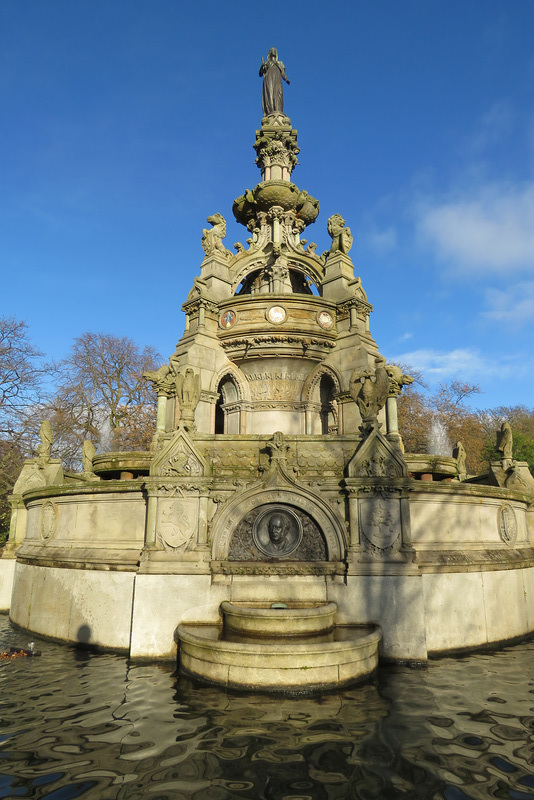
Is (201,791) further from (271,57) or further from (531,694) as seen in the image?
(271,57)

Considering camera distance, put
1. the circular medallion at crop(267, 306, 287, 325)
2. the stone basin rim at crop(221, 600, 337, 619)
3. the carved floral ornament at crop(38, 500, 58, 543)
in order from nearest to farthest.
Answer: the stone basin rim at crop(221, 600, 337, 619)
the carved floral ornament at crop(38, 500, 58, 543)
the circular medallion at crop(267, 306, 287, 325)

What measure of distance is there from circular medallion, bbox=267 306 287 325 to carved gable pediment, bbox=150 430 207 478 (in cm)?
717

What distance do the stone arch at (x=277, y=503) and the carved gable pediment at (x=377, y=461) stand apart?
0.86m

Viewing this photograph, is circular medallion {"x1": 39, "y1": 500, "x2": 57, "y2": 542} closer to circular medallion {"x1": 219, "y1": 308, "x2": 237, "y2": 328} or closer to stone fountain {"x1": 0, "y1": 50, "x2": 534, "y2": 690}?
stone fountain {"x1": 0, "y1": 50, "x2": 534, "y2": 690}

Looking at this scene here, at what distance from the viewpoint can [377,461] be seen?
9.42m

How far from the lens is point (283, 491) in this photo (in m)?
9.39

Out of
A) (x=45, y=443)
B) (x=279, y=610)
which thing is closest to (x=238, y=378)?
(x=45, y=443)

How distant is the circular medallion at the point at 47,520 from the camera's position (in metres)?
11.5

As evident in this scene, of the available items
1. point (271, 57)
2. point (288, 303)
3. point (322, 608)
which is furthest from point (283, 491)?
point (271, 57)

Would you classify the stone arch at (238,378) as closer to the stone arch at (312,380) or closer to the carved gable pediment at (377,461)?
the stone arch at (312,380)

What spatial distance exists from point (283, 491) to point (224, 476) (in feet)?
3.92

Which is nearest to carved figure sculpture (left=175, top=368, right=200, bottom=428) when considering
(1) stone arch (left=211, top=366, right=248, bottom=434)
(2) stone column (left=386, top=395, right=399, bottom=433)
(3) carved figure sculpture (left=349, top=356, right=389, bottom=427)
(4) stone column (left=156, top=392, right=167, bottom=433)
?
(3) carved figure sculpture (left=349, top=356, right=389, bottom=427)

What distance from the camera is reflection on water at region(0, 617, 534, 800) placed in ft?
15.1

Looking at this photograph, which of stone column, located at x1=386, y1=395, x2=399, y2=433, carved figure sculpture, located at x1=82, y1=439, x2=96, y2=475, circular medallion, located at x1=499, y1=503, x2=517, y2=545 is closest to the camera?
circular medallion, located at x1=499, y1=503, x2=517, y2=545
